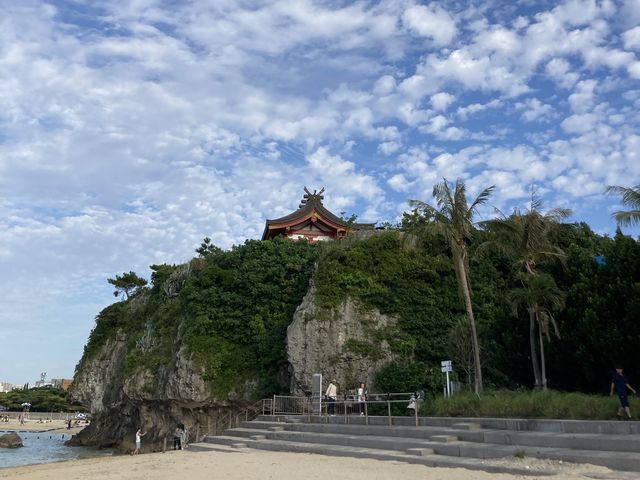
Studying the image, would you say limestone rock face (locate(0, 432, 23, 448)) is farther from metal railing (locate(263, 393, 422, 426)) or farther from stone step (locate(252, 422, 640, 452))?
stone step (locate(252, 422, 640, 452))

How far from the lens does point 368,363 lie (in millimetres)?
25625

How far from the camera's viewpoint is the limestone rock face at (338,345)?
25672mm

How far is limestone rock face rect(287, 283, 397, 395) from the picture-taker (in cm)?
2567

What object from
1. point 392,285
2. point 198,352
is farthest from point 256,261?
point 392,285

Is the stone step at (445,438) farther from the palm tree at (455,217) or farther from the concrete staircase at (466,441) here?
the palm tree at (455,217)

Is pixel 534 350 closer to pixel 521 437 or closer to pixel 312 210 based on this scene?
pixel 521 437

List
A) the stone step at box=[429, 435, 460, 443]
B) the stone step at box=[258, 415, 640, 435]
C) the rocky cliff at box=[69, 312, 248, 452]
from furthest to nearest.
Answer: the rocky cliff at box=[69, 312, 248, 452], the stone step at box=[429, 435, 460, 443], the stone step at box=[258, 415, 640, 435]

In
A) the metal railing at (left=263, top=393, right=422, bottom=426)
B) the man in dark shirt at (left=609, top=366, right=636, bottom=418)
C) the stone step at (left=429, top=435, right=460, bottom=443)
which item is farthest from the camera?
the metal railing at (left=263, top=393, right=422, bottom=426)

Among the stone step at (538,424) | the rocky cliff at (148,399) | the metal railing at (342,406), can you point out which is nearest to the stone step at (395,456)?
the stone step at (538,424)

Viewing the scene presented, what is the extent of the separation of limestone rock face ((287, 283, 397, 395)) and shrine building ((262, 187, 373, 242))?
15515 millimetres

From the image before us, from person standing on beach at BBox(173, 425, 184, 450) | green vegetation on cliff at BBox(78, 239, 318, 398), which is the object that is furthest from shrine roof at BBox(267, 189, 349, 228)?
person standing on beach at BBox(173, 425, 184, 450)

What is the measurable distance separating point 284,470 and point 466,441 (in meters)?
4.71

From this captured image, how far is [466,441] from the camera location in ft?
44.5

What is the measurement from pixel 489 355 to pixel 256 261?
596 inches
